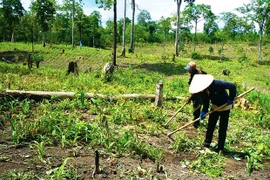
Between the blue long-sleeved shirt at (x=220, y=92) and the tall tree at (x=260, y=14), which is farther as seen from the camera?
the tall tree at (x=260, y=14)

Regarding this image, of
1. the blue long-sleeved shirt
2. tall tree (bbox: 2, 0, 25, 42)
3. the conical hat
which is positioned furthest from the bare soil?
tall tree (bbox: 2, 0, 25, 42)

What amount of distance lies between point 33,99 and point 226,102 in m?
5.44

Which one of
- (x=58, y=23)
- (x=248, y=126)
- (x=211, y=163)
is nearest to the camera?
(x=211, y=163)

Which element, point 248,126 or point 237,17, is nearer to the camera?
point 248,126

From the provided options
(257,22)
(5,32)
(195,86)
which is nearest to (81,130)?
(195,86)

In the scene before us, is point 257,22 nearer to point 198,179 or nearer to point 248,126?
point 248,126

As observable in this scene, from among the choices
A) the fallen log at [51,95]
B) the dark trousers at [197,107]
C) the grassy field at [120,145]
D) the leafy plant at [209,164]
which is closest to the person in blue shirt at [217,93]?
the leafy plant at [209,164]

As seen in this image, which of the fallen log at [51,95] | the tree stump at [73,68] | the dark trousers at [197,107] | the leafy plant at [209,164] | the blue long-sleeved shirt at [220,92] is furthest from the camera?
the tree stump at [73,68]

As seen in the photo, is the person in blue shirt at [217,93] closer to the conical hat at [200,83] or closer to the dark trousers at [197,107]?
the conical hat at [200,83]

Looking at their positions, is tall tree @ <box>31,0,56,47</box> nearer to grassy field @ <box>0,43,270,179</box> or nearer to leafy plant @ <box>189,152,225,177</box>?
grassy field @ <box>0,43,270,179</box>

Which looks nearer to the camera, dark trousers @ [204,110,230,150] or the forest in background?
dark trousers @ [204,110,230,150]

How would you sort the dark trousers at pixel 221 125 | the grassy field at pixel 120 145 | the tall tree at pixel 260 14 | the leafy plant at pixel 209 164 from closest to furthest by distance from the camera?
the grassy field at pixel 120 145 < the leafy plant at pixel 209 164 < the dark trousers at pixel 221 125 < the tall tree at pixel 260 14

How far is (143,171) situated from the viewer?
4.29 metres

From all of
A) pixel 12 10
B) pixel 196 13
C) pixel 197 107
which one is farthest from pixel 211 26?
pixel 197 107
